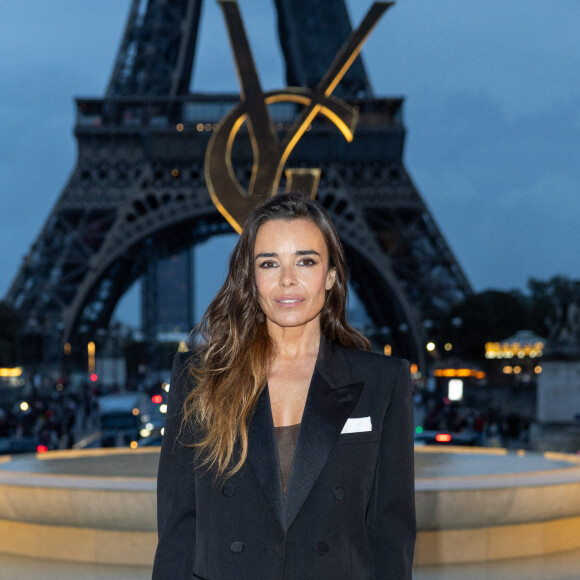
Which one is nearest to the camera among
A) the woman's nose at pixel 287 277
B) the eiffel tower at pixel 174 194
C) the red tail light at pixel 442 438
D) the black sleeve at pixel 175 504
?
the black sleeve at pixel 175 504

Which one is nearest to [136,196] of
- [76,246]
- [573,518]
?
[76,246]

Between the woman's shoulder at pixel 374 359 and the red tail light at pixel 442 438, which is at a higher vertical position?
the woman's shoulder at pixel 374 359

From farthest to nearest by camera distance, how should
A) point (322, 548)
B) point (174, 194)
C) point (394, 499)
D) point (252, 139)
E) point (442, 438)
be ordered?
1. point (174, 194)
2. point (442, 438)
3. point (252, 139)
4. point (394, 499)
5. point (322, 548)

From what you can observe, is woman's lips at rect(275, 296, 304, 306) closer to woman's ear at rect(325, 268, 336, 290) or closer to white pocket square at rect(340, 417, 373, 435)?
woman's ear at rect(325, 268, 336, 290)

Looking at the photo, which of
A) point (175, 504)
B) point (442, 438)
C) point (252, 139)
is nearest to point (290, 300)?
point (175, 504)

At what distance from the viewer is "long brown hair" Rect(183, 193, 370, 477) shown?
11.2 ft

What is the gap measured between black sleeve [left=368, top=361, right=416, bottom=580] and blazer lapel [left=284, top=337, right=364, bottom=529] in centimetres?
17

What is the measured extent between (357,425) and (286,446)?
273 mm

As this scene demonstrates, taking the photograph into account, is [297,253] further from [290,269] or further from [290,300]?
[290,300]

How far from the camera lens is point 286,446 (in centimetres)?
350

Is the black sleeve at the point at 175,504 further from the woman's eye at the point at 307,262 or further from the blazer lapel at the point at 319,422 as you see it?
the woman's eye at the point at 307,262

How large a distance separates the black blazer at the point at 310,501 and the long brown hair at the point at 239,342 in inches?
2.6

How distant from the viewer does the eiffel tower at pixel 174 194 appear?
52.0m

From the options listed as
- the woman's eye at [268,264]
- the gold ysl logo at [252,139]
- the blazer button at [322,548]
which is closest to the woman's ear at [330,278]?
the woman's eye at [268,264]
